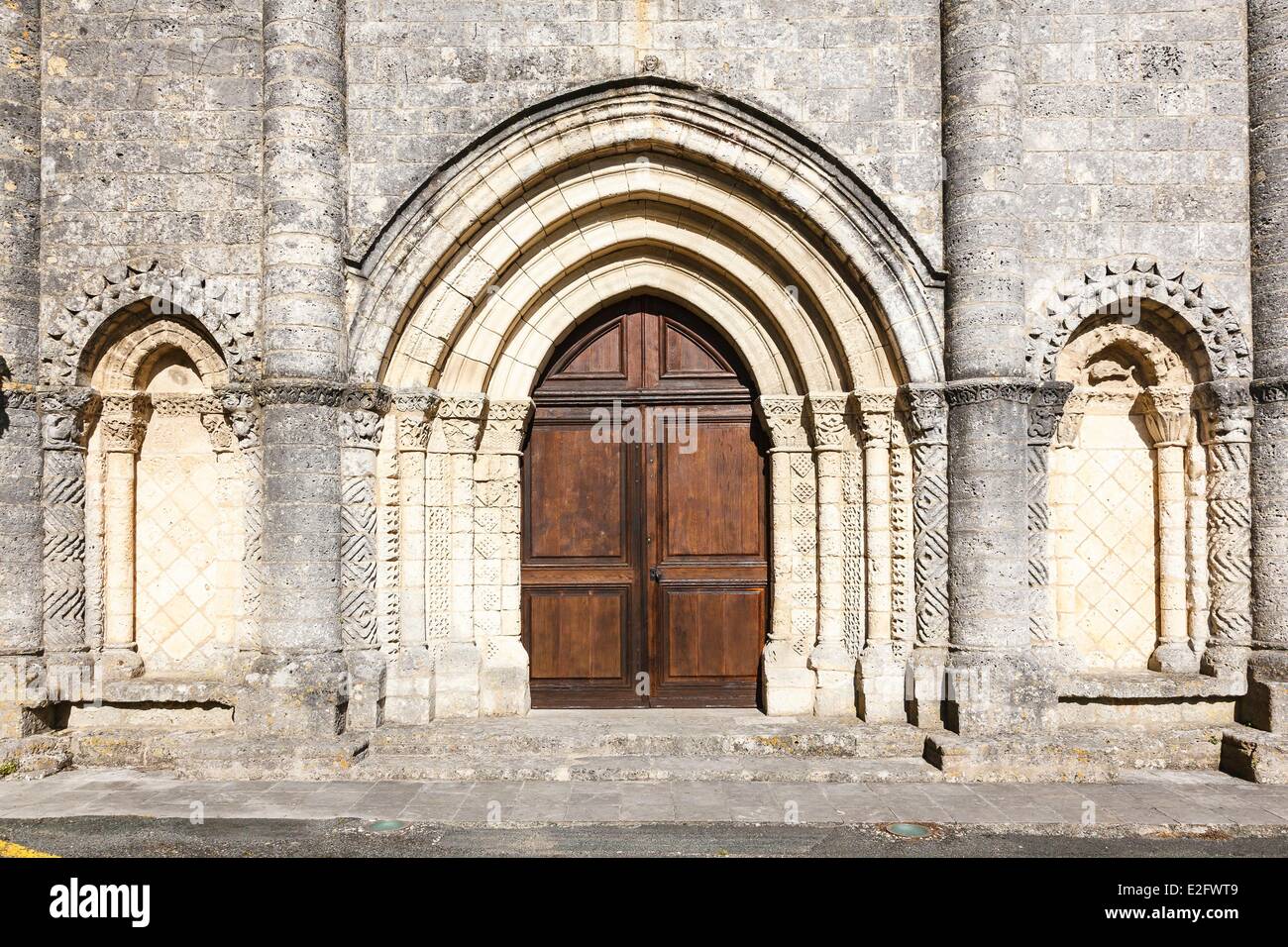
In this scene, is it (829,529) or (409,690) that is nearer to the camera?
(409,690)

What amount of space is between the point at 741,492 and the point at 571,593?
150 cm

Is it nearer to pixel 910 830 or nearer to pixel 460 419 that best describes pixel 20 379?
pixel 460 419

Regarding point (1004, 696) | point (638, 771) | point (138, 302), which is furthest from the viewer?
point (138, 302)

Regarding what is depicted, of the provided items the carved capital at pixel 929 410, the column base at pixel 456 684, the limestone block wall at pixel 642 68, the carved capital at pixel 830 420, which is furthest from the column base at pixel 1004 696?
the column base at pixel 456 684

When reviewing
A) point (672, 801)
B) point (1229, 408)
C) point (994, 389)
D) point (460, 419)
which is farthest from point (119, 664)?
point (1229, 408)

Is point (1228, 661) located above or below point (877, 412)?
below

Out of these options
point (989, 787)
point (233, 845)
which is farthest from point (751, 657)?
point (233, 845)

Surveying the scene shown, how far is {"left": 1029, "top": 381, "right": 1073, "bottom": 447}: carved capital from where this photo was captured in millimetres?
6645

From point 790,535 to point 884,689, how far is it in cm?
128

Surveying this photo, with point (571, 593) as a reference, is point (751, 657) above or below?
below

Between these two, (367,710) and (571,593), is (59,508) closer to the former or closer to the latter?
(367,710)

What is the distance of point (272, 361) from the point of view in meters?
6.52

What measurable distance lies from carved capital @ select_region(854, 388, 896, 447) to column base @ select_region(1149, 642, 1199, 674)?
2.40 meters

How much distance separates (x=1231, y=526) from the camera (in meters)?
6.81
